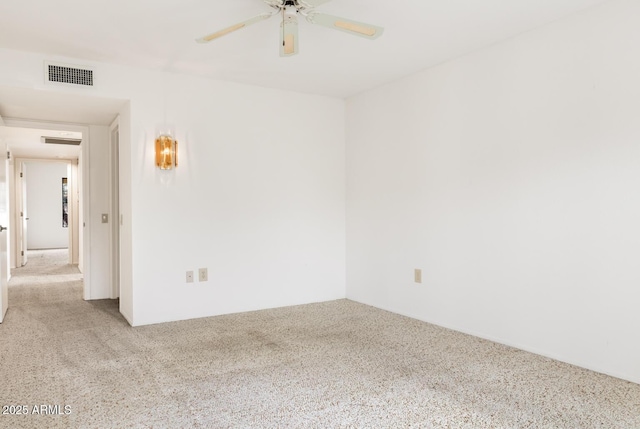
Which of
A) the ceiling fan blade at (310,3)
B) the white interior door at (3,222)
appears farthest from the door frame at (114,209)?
the ceiling fan blade at (310,3)

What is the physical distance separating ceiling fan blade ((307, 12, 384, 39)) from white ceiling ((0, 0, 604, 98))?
26 cm

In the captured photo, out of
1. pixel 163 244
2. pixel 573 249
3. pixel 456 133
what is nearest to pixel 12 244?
pixel 163 244

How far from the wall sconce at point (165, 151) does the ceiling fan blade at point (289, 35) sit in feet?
5.43

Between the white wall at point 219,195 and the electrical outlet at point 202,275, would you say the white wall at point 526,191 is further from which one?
the electrical outlet at point 202,275

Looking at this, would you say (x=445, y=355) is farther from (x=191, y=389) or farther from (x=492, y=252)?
(x=191, y=389)

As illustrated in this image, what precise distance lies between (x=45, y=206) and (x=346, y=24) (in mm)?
11362

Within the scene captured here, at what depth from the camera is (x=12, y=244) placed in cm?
723

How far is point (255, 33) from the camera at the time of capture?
305 centimetres

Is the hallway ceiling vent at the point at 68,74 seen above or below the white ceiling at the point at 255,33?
below

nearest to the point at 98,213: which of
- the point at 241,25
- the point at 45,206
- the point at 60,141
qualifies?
the point at 60,141

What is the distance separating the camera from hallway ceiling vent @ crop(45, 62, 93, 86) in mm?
3420

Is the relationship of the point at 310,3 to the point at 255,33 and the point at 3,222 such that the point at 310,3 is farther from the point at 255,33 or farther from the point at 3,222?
the point at 3,222

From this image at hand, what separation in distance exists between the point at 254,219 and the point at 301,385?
7.05 feet

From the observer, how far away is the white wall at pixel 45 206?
36.0ft
